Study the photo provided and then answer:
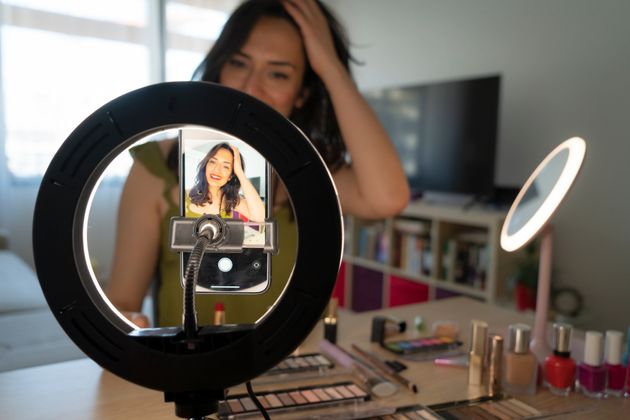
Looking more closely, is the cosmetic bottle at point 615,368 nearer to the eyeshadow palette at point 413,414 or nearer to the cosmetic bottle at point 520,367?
the cosmetic bottle at point 520,367

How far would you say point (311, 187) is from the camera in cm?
31

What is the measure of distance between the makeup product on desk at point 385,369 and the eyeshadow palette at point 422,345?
0.05m

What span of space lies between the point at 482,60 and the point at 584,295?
1.19 m

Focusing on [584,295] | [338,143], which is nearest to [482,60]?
[584,295]

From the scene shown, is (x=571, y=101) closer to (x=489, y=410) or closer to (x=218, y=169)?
(x=489, y=410)

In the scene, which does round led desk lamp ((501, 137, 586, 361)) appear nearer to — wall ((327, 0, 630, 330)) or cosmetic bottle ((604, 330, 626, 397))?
cosmetic bottle ((604, 330, 626, 397))

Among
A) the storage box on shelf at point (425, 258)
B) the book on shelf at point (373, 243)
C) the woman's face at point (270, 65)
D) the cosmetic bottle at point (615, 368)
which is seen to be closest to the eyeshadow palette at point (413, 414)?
the cosmetic bottle at point (615, 368)

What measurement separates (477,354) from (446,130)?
2.03m

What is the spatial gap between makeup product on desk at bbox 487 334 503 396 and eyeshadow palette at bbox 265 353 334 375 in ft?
0.64

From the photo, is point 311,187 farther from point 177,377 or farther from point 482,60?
point 482,60

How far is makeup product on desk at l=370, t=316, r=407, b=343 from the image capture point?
78 cm

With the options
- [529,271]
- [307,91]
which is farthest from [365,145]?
[529,271]

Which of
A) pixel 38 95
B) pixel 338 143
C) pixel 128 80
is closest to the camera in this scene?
pixel 338 143

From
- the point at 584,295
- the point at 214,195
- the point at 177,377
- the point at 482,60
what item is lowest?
the point at 584,295
